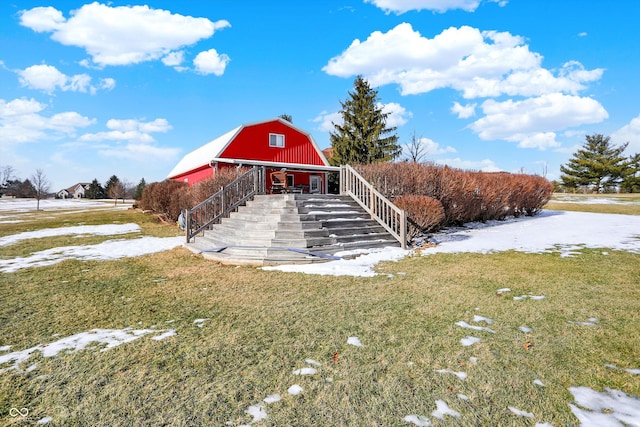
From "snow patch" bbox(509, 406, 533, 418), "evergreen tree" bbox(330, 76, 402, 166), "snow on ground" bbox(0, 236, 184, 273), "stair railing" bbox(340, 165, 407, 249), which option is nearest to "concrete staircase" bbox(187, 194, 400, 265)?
"stair railing" bbox(340, 165, 407, 249)

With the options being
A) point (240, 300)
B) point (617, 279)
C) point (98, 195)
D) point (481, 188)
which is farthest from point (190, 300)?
point (98, 195)

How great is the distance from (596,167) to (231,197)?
47.2m

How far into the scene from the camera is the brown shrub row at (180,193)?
42.2ft

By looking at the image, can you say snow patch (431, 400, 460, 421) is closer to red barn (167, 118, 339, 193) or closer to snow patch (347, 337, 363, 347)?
snow patch (347, 337, 363, 347)

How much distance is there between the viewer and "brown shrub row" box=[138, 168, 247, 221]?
12.9 metres

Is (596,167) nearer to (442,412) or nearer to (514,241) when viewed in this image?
(514,241)

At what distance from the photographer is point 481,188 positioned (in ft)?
40.7

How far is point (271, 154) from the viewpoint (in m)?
22.5

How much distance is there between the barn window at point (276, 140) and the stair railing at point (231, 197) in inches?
445

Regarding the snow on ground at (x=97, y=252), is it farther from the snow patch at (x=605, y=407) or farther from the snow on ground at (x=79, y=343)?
the snow patch at (x=605, y=407)

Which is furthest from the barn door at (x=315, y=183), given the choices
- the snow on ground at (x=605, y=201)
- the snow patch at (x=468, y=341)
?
the snow patch at (x=468, y=341)

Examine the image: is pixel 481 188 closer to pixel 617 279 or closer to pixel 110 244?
pixel 617 279

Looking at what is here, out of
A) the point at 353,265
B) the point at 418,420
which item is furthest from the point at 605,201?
the point at 418,420

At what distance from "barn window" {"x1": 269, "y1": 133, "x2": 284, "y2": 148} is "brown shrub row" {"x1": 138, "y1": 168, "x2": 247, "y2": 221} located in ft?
18.5
